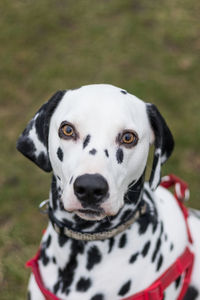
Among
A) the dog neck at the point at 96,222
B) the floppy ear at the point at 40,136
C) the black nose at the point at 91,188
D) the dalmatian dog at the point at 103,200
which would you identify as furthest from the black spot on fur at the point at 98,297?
the floppy ear at the point at 40,136

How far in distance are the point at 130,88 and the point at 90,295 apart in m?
5.04

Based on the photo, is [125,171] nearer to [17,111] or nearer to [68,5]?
→ [17,111]

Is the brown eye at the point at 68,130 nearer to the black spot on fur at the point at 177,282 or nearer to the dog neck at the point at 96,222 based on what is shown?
the dog neck at the point at 96,222

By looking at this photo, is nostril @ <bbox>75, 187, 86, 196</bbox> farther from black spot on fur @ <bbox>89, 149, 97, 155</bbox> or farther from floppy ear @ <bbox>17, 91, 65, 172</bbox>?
floppy ear @ <bbox>17, 91, 65, 172</bbox>

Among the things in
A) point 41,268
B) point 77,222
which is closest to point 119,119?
point 77,222

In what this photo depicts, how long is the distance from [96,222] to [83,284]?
476 millimetres

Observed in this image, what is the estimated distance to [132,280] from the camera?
306 cm

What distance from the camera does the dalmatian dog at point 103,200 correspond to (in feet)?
8.61

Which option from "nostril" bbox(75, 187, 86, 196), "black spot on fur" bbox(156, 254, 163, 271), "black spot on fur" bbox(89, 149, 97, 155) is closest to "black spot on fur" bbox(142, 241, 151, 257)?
"black spot on fur" bbox(156, 254, 163, 271)

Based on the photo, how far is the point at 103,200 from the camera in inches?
101

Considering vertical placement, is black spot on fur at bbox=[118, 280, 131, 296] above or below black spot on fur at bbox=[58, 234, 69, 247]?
below

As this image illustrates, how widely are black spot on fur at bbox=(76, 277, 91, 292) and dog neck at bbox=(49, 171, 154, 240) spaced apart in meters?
0.32

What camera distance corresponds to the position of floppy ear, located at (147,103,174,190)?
3.05 m

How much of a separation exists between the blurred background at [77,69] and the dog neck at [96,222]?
7.10ft
